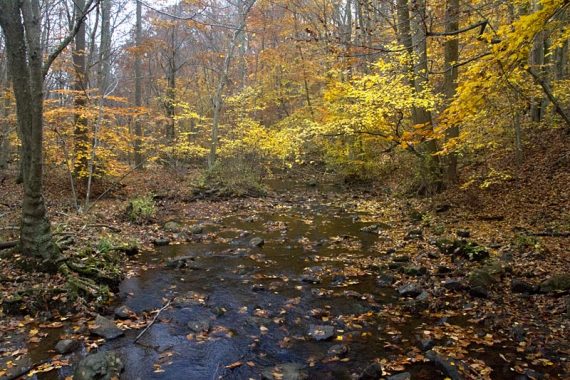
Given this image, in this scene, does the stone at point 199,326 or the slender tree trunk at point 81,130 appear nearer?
the stone at point 199,326

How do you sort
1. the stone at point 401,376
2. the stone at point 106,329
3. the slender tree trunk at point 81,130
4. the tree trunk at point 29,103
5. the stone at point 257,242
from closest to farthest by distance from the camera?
1. the stone at point 401,376
2. the stone at point 106,329
3. the tree trunk at point 29,103
4. the stone at point 257,242
5. the slender tree trunk at point 81,130

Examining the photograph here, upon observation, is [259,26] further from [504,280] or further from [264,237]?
[504,280]

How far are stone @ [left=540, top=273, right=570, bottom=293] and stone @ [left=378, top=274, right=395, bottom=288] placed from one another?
2.55 m

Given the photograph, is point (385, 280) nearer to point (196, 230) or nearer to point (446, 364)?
point (446, 364)

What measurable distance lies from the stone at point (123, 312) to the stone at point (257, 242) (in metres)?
4.72

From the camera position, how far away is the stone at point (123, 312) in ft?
21.2

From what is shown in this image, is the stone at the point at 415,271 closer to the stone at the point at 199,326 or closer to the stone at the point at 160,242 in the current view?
the stone at the point at 199,326

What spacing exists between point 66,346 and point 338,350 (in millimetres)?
3676

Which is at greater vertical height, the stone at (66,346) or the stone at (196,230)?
the stone at (196,230)

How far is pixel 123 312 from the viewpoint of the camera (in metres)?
6.54

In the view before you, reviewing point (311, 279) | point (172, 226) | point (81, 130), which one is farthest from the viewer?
point (81, 130)

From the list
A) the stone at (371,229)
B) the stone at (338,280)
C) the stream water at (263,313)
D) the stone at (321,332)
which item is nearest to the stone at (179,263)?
the stream water at (263,313)

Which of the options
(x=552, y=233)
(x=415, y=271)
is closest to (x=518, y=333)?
(x=415, y=271)

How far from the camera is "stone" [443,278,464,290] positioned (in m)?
7.31
